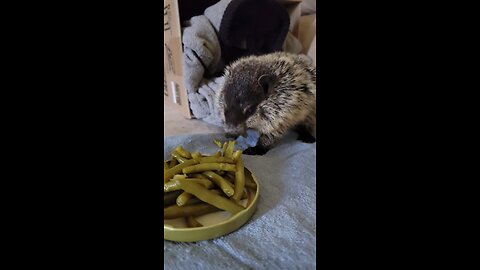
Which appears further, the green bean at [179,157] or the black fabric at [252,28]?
the black fabric at [252,28]

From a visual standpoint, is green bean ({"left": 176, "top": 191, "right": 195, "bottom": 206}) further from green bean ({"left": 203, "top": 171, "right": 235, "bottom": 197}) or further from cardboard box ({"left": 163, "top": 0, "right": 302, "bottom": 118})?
cardboard box ({"left": 163, "top": 0, "right": 302, "bottom": 118})

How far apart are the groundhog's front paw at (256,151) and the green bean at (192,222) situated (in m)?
0.55

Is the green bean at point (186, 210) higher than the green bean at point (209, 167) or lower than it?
lower

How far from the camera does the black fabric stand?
1332 millimetres

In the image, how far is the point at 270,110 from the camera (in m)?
1.25

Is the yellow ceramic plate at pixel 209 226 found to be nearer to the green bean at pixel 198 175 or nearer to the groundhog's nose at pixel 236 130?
the green bean at pixel 198 175

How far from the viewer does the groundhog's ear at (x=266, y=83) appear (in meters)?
1.20

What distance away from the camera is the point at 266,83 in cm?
121

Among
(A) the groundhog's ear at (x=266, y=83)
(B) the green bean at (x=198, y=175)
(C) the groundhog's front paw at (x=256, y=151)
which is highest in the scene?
(A) the groundhog's ear at (x=266, y=83)

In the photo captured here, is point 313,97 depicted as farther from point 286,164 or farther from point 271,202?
point 271,202

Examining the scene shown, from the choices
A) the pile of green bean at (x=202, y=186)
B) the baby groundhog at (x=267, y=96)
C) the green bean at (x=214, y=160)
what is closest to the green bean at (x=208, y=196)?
the pile of green bean at (x=202, y=186)

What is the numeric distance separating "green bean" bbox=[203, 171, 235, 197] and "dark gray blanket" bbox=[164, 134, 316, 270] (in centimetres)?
11
